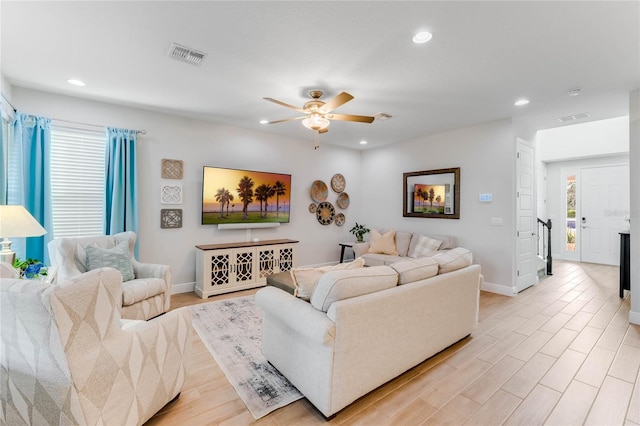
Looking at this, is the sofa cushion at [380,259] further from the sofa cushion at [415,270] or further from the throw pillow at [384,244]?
the sofa cushion at [415,270]

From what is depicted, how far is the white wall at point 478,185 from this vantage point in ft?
14.2

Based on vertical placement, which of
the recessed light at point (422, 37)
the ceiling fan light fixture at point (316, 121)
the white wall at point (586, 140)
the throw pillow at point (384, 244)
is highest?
the white wall at point (586, 140)

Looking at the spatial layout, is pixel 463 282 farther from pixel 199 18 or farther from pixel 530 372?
pixel 199 18

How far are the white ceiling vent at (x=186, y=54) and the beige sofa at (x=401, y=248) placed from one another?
388cm

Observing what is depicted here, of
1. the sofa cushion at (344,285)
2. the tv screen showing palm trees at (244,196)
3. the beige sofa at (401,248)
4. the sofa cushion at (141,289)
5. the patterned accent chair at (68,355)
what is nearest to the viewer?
the patterned accent chair at (68,355)

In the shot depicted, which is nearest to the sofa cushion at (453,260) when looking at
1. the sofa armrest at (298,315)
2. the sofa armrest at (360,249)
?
the sofa armrest at (298,315)

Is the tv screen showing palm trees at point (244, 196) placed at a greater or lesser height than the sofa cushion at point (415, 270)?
greater

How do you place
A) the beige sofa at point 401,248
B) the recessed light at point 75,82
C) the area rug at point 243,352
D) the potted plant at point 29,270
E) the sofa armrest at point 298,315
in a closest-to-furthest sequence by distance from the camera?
1. the sofa armrest at point 298,315
2. the area rug at point 243,352
3. the potted plant at point 29,270
4. the recessed light at point 75,82
5. the beige sofa at point 401,248

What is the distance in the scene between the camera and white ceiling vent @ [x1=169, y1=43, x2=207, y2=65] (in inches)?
96.6

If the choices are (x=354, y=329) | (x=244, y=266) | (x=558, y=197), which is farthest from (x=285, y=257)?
(x=558, y=197)

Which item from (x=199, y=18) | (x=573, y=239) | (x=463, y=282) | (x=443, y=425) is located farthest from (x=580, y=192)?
(x=199, y=18)

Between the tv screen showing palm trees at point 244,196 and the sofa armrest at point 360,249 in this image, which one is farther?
the sofa armrest at point 360,249

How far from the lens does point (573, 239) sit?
693cm

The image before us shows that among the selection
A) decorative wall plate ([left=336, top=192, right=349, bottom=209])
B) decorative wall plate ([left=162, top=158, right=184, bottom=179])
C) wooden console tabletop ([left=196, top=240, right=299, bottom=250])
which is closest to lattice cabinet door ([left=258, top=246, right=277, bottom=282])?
wooden console tabletop ([left=196, top=240, right=299, bottom=250])
